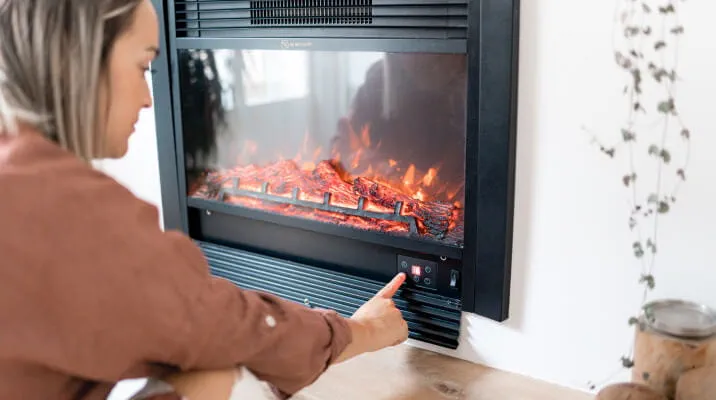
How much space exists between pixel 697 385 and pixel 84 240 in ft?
3.40

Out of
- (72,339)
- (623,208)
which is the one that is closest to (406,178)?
(623,208)

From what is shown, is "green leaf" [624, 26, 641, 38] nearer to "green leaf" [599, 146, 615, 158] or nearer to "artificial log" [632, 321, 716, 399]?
"green leaf" [599, 146, 615, 158]

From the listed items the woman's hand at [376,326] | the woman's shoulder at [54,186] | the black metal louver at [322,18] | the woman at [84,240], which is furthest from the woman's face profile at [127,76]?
the black metal louver at [322,18]

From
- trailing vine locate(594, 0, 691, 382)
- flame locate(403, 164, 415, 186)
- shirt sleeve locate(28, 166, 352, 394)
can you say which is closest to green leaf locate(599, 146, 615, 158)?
trailing vine locate(594, 0, 691, 382)

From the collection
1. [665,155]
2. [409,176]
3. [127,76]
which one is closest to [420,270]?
[409,176]

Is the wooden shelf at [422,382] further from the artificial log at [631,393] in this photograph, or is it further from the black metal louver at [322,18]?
the black metal louver at [322,18]

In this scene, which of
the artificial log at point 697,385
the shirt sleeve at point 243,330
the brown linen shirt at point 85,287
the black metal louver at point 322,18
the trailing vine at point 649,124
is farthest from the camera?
the black metal louver at point 322,18

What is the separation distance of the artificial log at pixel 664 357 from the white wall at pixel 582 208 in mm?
152

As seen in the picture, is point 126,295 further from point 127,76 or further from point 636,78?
point 636,78

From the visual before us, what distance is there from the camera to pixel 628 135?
58.7 inches

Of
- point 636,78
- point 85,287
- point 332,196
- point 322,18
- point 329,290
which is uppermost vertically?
point 322,18

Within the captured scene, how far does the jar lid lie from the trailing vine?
2.3 inches

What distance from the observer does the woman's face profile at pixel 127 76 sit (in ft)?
3.48

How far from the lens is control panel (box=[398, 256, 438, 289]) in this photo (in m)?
1.86
